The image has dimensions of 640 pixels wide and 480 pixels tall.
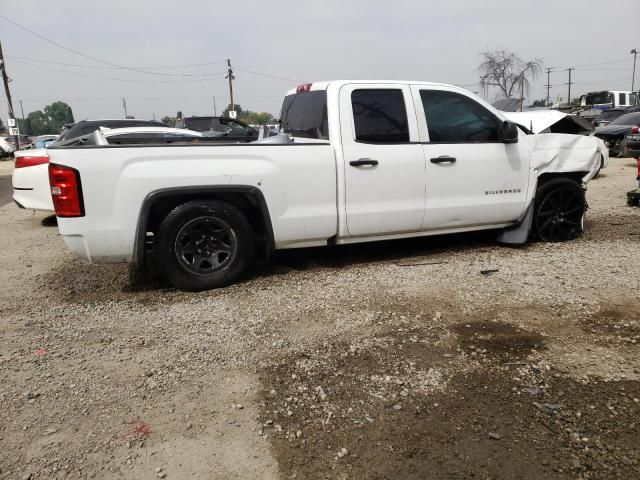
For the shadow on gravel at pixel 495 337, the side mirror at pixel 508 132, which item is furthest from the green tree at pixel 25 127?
the shadow on gravel at pixel 495 337

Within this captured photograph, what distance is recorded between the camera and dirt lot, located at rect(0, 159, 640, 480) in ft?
7.77

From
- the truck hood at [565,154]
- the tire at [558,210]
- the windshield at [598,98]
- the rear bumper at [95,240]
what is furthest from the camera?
the windshield at [598,98]

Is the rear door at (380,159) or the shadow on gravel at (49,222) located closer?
the rear door at (380,159)

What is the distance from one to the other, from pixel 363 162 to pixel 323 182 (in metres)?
0.44

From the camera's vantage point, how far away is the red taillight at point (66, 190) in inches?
157

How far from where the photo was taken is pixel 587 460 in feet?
7.49

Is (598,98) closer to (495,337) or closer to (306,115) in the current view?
(306,115)

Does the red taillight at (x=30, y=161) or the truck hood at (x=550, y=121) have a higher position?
the truck hood at (x=550, y=121)

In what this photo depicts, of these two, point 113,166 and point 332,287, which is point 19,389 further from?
point 332,287

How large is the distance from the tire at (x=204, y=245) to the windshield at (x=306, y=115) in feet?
3.88

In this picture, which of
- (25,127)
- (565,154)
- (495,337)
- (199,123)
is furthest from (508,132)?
(25,127)

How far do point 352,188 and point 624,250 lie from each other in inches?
127

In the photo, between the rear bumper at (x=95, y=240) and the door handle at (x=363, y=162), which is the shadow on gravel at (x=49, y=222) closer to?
the rear bumper at (x=95, y=240)

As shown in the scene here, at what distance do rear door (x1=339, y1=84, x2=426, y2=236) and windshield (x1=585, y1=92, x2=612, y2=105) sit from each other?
114ft
